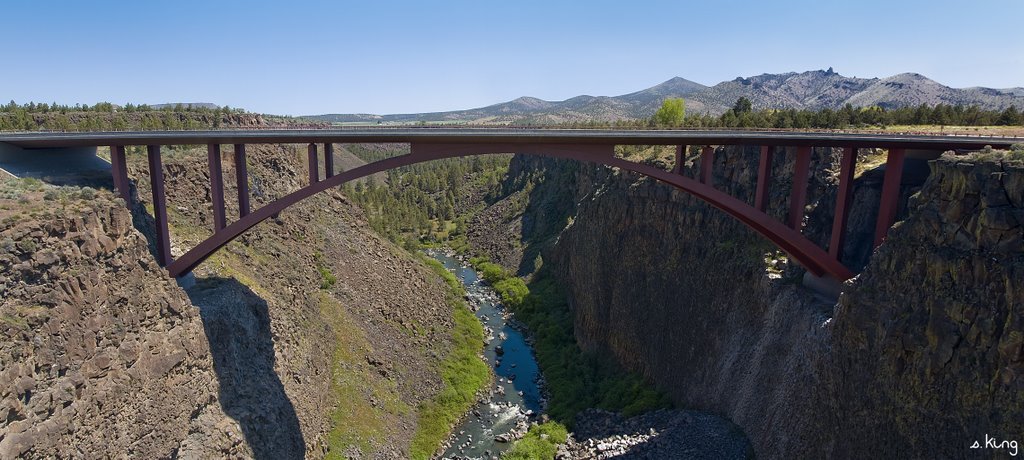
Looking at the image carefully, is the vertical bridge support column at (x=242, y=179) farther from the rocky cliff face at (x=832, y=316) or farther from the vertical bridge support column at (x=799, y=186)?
the vertical bridge support column at (x=799, y=186)

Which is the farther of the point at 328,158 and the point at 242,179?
the point at 328,158

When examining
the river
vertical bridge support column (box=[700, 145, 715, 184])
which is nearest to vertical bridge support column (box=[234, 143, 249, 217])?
the river

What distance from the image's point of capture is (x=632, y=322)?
106ft

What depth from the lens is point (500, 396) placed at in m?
33.1

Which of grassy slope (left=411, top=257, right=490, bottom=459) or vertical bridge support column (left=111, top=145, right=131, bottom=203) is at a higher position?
vertical bridge support column (left=111, top=145, right=131, bottom=203)

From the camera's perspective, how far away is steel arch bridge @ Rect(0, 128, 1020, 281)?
20516 millimetres

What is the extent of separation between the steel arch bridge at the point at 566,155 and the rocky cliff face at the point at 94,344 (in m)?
2.82

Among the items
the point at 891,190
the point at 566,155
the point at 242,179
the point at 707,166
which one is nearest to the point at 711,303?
the point at 707,166

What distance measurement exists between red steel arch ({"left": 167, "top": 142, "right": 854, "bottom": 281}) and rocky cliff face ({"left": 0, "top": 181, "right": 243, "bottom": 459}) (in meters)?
2.43

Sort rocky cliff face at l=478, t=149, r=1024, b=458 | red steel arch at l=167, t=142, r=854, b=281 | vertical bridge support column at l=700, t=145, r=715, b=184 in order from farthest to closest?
vertical bridge support column at l=700, t=145, r=715, b=184, red steel arch at l=167, t=142, r=854, b=281, rocky cliff face at l=478, t=149, r=1024, b=458

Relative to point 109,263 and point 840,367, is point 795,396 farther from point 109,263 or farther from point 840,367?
point 109,263

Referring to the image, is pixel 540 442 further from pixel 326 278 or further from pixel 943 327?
pixel 943 327

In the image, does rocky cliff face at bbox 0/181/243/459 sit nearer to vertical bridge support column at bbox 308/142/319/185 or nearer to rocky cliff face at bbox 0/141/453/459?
rocky cliff face at bbox 0/141/453/459

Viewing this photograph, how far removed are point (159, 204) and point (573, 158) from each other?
16.4m
